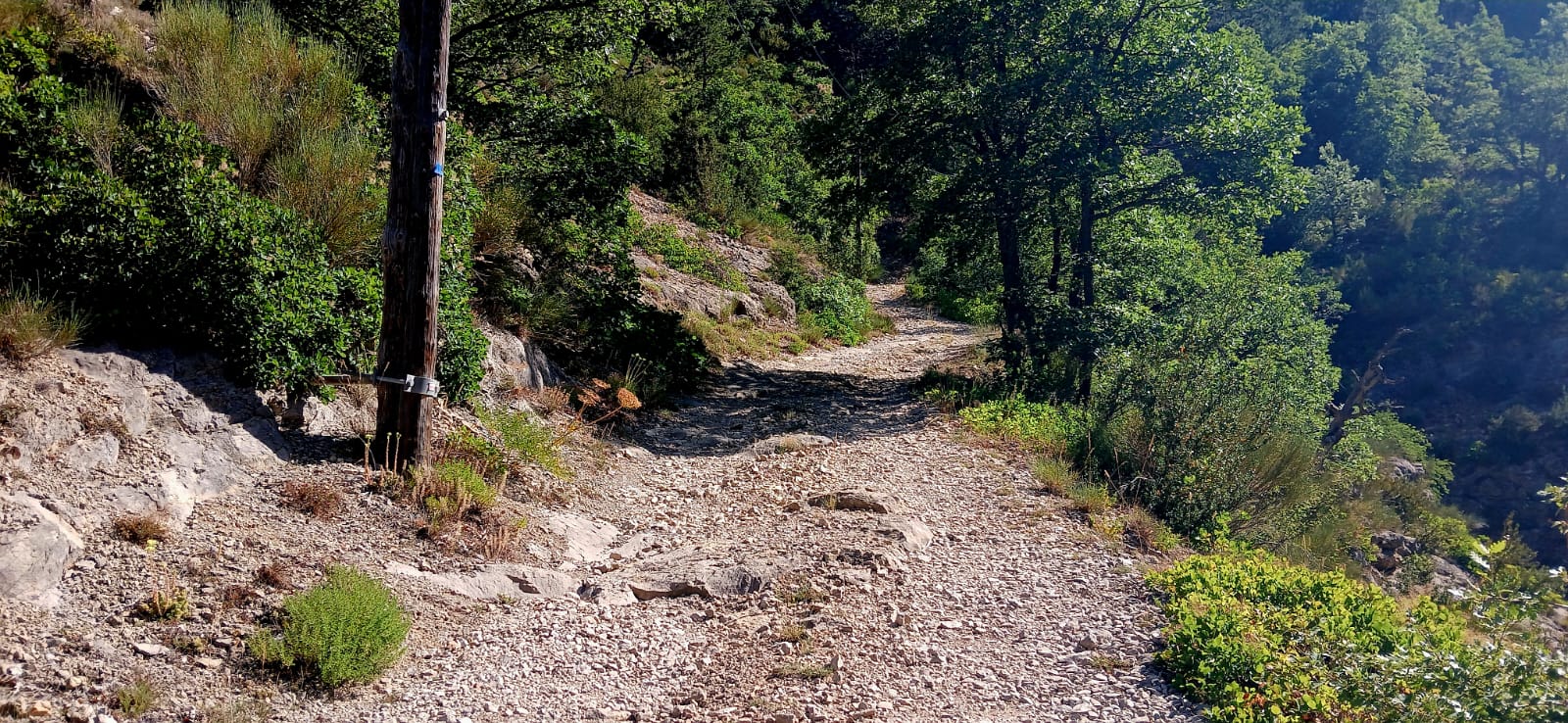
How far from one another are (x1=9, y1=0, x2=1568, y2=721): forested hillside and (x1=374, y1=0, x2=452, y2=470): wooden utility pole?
49cm

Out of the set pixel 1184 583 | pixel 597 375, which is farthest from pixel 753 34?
pixel 1184 583

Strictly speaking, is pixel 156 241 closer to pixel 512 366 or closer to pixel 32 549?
pixel 32 549

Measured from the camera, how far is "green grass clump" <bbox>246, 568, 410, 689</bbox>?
164 inches

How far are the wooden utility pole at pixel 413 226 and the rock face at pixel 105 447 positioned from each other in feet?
2.48

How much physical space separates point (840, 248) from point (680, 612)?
19163 mm

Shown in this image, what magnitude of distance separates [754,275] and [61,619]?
14.8 metres

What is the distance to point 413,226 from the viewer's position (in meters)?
5.91

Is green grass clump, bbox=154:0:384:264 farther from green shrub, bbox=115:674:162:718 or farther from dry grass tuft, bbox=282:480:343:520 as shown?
green shrub, bbox=115:674:162:718

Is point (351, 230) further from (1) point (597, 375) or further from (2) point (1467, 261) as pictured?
(2) point (1467, 261)

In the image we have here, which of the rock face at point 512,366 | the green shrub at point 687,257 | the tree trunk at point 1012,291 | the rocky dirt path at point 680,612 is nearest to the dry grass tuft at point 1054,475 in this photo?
the rocky dirt path at point 680,612

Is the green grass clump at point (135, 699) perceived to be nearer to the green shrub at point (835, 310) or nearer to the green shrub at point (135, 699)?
the green shrub at point (135, 699)

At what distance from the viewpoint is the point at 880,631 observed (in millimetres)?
5195

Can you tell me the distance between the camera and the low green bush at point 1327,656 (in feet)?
10.8

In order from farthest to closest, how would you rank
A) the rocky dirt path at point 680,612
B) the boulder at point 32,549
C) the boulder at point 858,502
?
the boulder at point 858,502, the rocky dirt path at point 680,612, the boulder at point 32,549
